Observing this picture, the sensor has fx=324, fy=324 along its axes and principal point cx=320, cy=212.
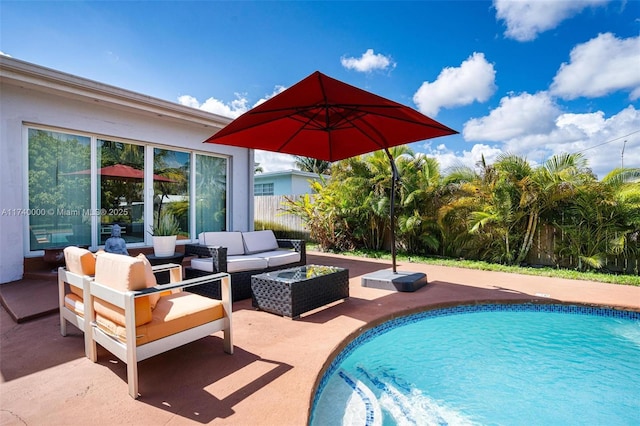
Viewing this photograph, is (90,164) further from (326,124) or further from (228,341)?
(228,341)

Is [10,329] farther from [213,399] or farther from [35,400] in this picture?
[213,399]

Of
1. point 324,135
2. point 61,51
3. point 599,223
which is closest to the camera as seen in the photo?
point 324,135

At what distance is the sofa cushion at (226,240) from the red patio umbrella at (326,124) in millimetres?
1591

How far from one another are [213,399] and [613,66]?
13736mm

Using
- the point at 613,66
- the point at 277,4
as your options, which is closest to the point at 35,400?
the point at 277,4

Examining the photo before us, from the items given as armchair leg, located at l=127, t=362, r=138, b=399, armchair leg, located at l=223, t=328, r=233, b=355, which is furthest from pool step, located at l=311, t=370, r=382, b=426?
armchair leg, located at l=127, t=362, r=138, b=399

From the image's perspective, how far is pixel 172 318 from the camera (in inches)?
105

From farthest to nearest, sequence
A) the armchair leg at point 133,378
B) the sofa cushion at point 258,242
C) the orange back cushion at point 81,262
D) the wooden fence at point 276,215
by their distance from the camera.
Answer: the wooden fence at point 276,215 → the sofa cushion at point 258,242 → the orange back cushion at point 81,262 → the armchair leg at point 133,378

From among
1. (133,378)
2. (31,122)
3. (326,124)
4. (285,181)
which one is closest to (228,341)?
(133,378)

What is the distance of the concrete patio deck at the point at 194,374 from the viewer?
85.4 inches

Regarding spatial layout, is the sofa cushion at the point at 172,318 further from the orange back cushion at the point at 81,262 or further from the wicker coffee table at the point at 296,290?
the wicker coffee table at the point at 296,290

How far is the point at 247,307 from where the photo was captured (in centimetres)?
459

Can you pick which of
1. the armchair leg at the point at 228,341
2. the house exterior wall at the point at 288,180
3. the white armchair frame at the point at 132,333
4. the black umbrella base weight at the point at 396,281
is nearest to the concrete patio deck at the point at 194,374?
the armchair leg at the point at 228,341

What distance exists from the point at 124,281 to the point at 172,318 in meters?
0.48
